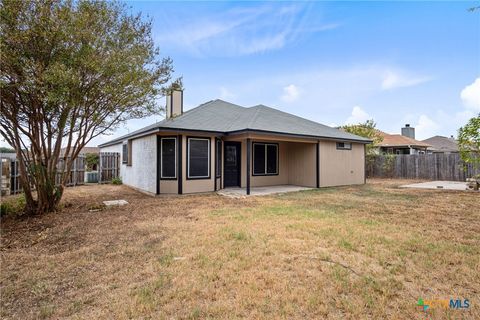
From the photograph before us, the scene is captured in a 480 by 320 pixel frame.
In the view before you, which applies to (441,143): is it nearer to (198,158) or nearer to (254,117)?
(254,117)

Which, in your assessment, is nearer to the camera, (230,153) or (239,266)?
(239,266)

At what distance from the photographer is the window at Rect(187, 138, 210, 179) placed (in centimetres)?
960

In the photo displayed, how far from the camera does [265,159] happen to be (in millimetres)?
12305

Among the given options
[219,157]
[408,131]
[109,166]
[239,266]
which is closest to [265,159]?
[219,157]

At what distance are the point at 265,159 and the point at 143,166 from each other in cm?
555

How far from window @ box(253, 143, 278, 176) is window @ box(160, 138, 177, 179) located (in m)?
3.99

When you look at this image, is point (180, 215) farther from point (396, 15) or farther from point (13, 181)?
point (396, 15)

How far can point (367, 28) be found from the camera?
33.2 ft

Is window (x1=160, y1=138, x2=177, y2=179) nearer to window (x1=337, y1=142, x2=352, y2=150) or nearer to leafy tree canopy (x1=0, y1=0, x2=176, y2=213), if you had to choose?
leafy tree canopy (x1=0, y1=0, x2=176, y2=213)

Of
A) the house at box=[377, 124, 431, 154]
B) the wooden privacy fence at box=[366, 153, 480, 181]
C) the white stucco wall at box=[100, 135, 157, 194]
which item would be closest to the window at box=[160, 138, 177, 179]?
the white stucco wall at box=[100, 135, 157, 194]

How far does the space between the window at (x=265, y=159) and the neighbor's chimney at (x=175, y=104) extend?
12.4ft

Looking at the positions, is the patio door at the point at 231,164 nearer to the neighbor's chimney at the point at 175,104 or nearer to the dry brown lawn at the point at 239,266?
the neighbor's chimney at the point at 175,104

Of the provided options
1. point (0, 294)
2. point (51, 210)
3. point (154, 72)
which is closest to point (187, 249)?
point (0, 294)

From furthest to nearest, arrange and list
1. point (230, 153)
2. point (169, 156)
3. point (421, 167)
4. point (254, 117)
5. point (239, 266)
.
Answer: point (421, 167)
point (254, 117)
point (230, 153)
point (169, 156)
point (239, 266)
